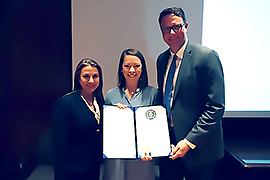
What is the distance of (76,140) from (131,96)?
0.39m

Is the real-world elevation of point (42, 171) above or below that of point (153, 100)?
below

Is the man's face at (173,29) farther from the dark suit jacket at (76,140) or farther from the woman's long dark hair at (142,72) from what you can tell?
the dark suit jacket at (76,140)

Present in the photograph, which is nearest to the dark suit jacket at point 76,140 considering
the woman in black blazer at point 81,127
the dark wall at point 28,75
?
the woman in black blazer at point 81,127

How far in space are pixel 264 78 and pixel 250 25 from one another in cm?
40

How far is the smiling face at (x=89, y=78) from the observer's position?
125 centimetres

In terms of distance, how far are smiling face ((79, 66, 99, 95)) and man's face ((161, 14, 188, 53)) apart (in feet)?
1.46

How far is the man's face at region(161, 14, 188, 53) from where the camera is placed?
3.90 feet

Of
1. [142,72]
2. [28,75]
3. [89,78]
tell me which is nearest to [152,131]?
[142,72]

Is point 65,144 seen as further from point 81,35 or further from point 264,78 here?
point 264,78

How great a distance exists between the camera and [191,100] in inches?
47.8

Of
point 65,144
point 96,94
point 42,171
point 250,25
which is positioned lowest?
point 42,171

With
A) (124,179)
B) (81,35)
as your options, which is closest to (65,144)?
(124,179)

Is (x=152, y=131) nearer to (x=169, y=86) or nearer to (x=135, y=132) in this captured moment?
(x=135, y=132)

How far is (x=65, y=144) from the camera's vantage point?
4.19ft
